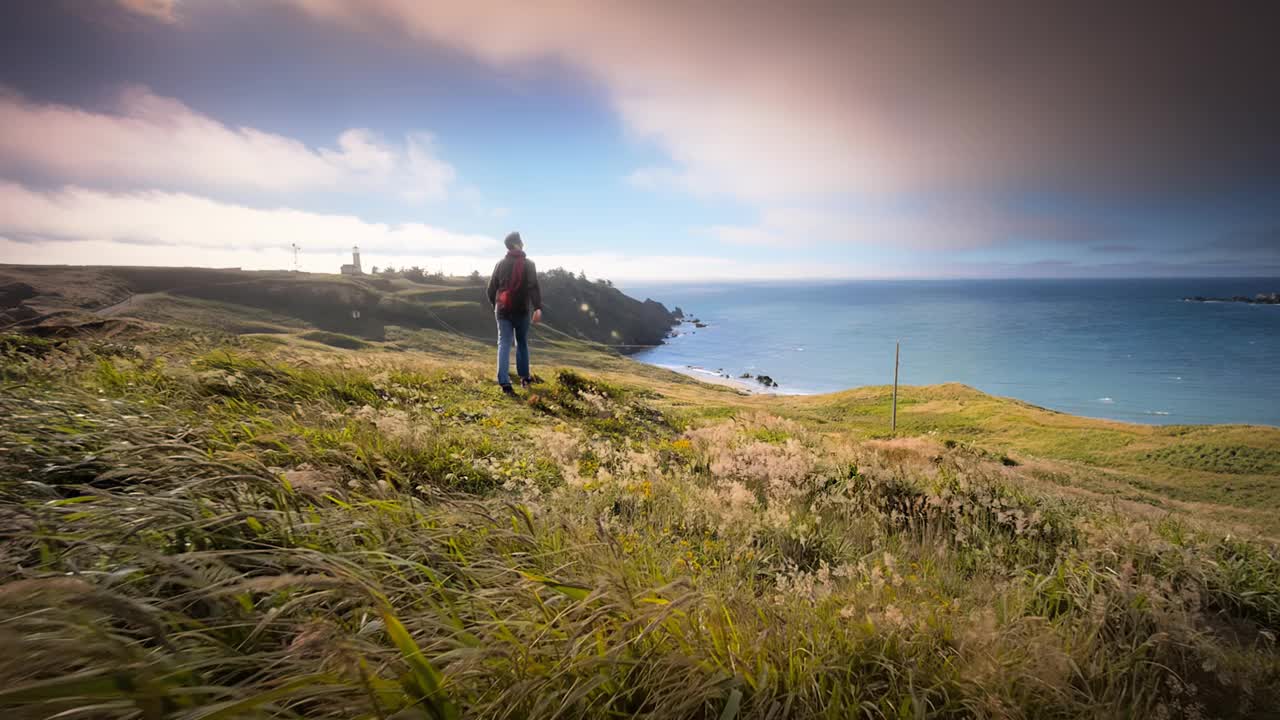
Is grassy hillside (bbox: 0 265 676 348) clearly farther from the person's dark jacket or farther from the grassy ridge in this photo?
the grassy ridge

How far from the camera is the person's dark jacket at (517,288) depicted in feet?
34.1

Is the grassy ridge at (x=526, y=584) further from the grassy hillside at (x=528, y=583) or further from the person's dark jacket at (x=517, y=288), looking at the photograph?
the person's dark jacket at (x=517, y=288)

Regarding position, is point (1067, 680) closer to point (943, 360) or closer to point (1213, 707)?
point (1213, 707)

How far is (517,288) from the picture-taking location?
10.4 m

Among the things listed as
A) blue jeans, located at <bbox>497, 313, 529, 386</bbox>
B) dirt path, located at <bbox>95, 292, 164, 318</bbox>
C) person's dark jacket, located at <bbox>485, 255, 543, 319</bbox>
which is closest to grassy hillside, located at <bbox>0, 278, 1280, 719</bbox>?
blue jeans, located at <bbox>497, 313, 529, 386</bbox>

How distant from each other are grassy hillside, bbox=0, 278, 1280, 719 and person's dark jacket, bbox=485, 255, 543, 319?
5115 millimetres

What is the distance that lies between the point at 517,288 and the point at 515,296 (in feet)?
0.62

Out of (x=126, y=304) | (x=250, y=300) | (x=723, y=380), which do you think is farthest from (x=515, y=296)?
(x=250, y=300)

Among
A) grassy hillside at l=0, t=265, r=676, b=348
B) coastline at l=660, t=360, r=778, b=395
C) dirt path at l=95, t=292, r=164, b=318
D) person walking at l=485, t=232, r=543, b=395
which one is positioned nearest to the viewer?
person walking at l=485, t=232, r=543, b=395

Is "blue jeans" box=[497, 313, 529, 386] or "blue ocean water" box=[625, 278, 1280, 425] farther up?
"blue jeans" box=[497, 313, 529, 386]

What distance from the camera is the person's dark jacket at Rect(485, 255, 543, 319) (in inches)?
409

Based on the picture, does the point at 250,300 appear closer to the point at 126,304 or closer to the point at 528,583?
the point at 126,304

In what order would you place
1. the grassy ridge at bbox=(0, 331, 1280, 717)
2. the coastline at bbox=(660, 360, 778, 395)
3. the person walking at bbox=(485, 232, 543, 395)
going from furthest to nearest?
the coastline at bbox=(660, 360, 778, 395) < the person walking at bbox=(485, 232, 543, 395) < the grassy ridge at bbox=(0, 331, 1280, 717)

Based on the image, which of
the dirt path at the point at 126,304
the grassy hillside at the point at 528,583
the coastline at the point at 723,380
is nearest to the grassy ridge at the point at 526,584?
the grassy hillside at the point at 528,583
